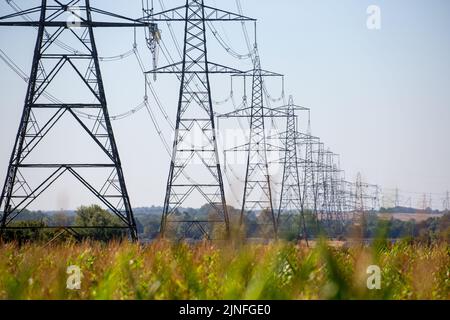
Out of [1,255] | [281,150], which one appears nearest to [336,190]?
[281,150]

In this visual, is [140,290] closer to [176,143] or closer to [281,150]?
[176,143]

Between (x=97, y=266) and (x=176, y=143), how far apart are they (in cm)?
2234

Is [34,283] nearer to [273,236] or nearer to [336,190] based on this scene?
[273,236]

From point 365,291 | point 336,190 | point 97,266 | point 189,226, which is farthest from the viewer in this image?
point 336,190

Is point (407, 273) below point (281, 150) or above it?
below

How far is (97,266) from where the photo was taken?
899cm
